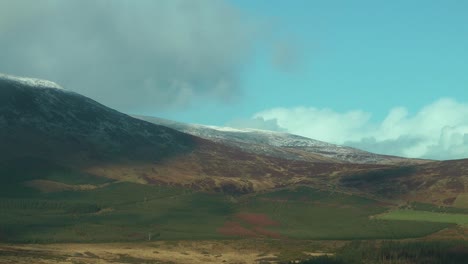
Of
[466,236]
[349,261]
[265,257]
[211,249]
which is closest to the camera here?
[349,261]

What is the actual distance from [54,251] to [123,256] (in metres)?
16.6

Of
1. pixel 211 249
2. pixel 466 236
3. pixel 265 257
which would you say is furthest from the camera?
pixel 466 236

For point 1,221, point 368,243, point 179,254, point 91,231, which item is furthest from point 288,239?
point 1,221

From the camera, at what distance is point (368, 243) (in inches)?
7037

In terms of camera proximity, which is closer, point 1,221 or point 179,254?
point 179,254

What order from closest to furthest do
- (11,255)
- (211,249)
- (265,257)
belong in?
(11,255) < (265,257) < (211,249)

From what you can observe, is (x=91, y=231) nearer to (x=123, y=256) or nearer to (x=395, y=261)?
(x=123, y=256)

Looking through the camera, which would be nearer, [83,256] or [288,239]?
[83,256]

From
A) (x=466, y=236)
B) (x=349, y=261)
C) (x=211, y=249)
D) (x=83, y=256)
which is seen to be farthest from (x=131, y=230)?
(x=466, y=236)

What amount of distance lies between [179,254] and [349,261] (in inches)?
1771

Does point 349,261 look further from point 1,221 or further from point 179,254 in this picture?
point 1,221

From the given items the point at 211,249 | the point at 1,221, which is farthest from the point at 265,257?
the point at 1,221

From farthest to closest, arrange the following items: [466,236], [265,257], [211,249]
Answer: [466,236], [211,249], [265,257]

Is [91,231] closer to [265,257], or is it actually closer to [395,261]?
[265,257]
